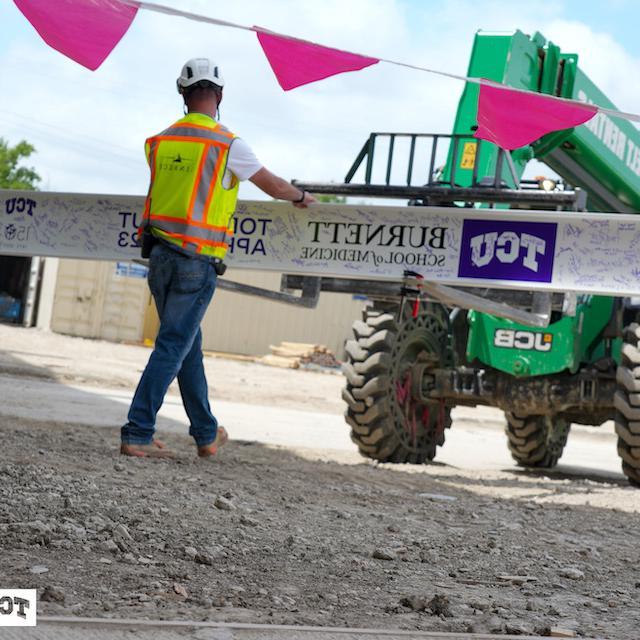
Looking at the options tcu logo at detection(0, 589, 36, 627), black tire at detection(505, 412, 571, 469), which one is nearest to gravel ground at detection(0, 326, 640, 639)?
tcu logo at detection(0, 589, 36, 627)

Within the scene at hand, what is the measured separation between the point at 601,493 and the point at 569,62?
3506 millimetres

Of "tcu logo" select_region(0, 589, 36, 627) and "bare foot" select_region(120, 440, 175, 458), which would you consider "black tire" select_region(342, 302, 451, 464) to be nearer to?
"bare foot" select_region(120, 440, 175, 458)

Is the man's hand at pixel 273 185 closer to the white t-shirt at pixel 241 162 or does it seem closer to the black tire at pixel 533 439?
the white t-shirt at pixel 241 162

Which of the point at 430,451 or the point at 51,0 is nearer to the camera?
the point at 51,0

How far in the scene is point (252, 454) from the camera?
8.82 m

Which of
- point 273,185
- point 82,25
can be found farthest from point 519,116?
point 82,25

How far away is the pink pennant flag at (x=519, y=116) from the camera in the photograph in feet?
22.6

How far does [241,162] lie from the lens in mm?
6688

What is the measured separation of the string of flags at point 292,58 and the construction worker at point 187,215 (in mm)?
584

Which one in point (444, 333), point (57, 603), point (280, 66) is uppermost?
point (280, 66)

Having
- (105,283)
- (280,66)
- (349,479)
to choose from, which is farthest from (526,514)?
(105,283)

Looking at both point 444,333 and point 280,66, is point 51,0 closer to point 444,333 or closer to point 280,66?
A: point 280,66

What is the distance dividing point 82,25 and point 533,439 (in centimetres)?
782

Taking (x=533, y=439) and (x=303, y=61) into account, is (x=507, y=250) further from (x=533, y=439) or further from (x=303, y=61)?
(x=533, y=439)
